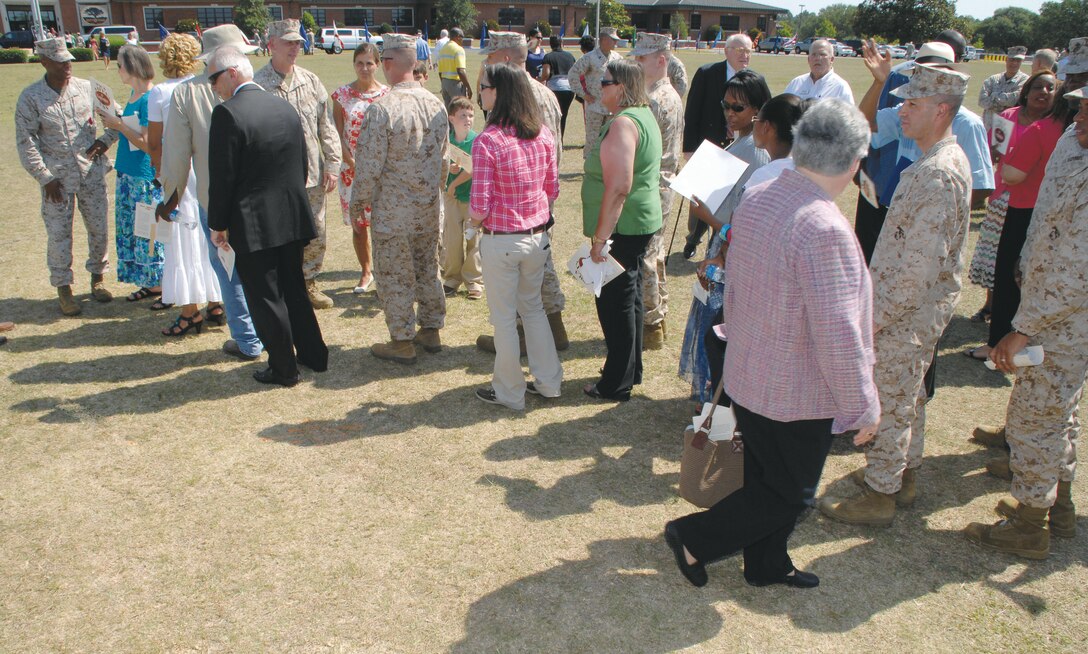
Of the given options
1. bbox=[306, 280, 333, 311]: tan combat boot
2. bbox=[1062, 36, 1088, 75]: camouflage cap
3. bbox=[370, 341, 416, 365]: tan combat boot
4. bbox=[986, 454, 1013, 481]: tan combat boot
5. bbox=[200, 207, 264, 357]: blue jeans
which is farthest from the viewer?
bbox=[306, 280, 333, 311]: tan combat boot

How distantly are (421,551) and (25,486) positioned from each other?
2013 millimetres

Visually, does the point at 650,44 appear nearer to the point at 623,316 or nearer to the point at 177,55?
the point at 623,316

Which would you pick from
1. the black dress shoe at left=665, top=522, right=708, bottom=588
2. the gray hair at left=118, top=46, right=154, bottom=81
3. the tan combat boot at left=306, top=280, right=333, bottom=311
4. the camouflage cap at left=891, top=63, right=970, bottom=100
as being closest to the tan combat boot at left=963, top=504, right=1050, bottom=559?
the black dress shoe at left=665, top=522, right=708, bottom=588

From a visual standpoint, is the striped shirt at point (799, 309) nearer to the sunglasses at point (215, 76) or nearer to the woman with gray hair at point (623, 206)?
the woman with gray hair at point (623, 206)

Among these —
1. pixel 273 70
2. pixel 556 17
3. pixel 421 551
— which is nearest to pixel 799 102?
pixel 421 551

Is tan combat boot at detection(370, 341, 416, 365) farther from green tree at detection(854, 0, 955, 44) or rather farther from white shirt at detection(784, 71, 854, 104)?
green tree at detection(854, 0, 955, 44)

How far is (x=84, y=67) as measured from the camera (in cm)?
2956

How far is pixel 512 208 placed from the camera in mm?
3994

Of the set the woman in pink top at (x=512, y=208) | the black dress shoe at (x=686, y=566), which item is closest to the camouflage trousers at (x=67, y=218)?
the woman in pink top at (x=512, y=208)

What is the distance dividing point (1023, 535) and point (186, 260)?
5.12 meters

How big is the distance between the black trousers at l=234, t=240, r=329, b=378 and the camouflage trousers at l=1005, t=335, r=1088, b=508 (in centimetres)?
380

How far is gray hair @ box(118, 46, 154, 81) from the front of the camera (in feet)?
16.8

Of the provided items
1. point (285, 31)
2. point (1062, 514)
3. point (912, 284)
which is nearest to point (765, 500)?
point (912, 284)

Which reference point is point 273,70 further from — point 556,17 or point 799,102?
point 556,17
